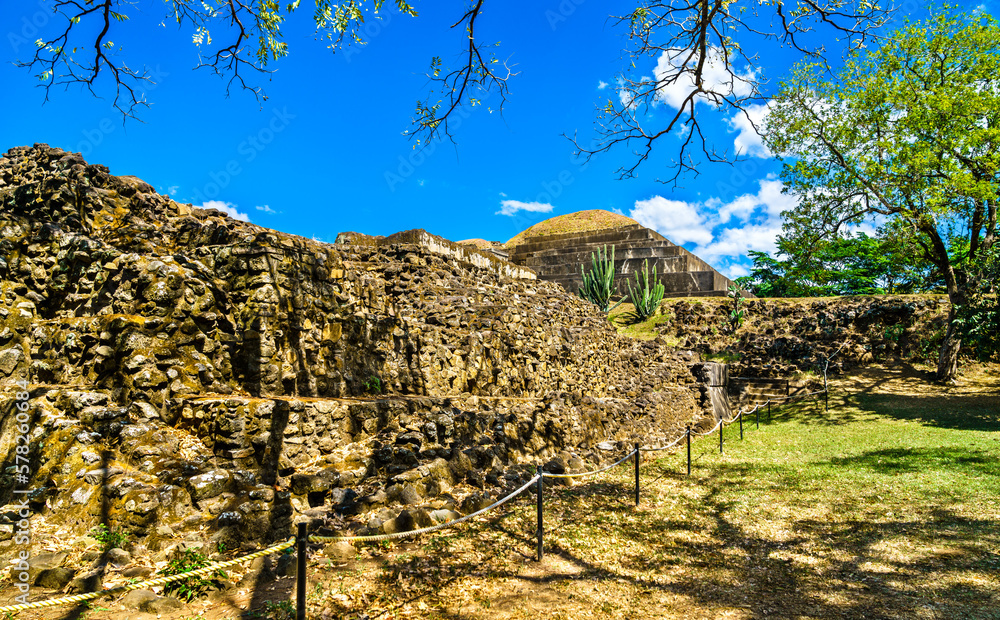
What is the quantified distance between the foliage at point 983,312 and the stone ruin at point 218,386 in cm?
1154

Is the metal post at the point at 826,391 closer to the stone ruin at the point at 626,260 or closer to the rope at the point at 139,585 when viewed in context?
the stone ruin at the point at 626,260

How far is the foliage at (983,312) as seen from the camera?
518 inches

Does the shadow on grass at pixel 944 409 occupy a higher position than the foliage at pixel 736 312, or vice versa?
the foliage at pixel 736 312

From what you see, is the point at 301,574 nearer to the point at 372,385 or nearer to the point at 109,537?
the point at 109,537

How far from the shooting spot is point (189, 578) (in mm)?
3666

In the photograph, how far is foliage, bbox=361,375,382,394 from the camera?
742 centimetres

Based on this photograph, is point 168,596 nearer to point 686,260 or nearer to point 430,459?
point 430,459

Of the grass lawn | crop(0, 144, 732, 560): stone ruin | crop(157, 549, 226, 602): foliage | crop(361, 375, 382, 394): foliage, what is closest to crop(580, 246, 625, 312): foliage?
the grass lawn

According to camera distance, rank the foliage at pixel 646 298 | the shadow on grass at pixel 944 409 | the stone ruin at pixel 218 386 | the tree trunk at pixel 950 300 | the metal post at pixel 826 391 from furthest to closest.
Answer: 1. the foliage at pixel 646 298
2. the metal post at pixel 826 391
3. the tree trunk at pixel 950 300
4. the shadow on grass at pixel 944 409
5. the stone ruin at pixel 218 386

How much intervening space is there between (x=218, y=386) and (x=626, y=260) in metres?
23.9

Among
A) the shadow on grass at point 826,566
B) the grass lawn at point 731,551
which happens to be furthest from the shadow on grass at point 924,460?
the shadow on grass at point 826,566

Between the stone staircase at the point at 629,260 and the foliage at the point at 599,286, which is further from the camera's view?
the stone staircase at the point at 629,260

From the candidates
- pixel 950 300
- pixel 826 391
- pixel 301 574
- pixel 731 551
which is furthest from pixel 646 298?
pixel 301 574

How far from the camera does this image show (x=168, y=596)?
3475 millimetres
